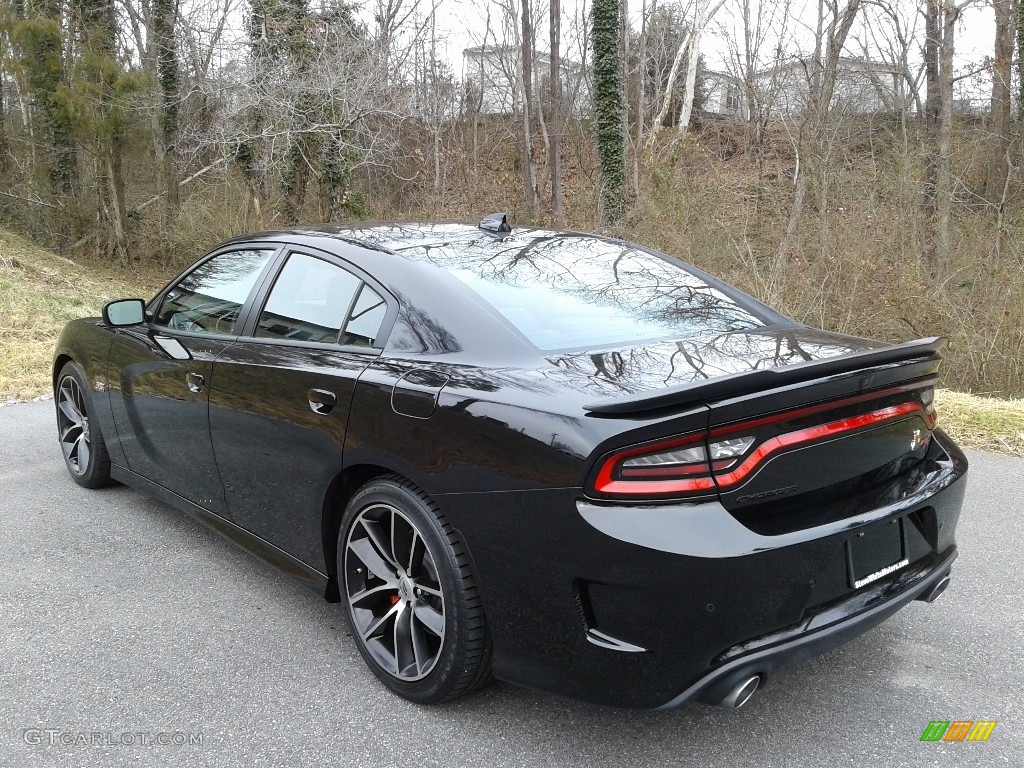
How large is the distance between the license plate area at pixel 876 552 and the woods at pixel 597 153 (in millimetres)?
8465

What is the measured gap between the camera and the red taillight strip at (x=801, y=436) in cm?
205

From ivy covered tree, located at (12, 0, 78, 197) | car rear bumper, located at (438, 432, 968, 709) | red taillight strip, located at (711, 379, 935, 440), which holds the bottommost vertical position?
car rear bumper, located at (438, 432, 968, 709)

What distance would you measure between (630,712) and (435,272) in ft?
5.13

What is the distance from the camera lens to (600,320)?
9.29 ft

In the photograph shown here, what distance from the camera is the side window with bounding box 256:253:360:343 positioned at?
9.81 ft

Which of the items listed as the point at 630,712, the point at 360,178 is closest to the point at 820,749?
the point at 630,712

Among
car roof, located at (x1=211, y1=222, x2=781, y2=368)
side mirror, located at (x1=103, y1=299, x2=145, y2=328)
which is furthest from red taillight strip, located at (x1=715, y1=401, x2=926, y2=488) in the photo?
side mirror, located at (x1=103, y1=299, x2=145, y2=328)

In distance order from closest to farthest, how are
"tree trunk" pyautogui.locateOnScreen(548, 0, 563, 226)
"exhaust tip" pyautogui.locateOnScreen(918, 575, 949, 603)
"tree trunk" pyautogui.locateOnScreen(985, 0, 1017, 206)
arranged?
"exhaust tip" pyautogui.locateOnScreen(918, 575, 949, 603) < "tree trunk" pyautogui.locateOnScreen(985, 0, 1017, 206) < "tree trunk" pyautogui.locateOnScreen(548, 0, 563, 226)

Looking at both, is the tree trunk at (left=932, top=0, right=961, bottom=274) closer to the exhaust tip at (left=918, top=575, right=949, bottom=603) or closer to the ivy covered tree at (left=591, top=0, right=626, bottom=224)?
the ivy covered tree at (left=591, top=0, right=626, bottom=224)

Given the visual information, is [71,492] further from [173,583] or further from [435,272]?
[435,272]

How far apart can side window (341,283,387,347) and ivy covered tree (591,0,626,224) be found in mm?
14575

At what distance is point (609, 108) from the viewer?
58.0 ft

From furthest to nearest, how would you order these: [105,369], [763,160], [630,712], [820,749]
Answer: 1. [763,160]
2. [105,369]
3. [630,712]
4. [820,749]

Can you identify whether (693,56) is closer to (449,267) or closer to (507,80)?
(507,80)
